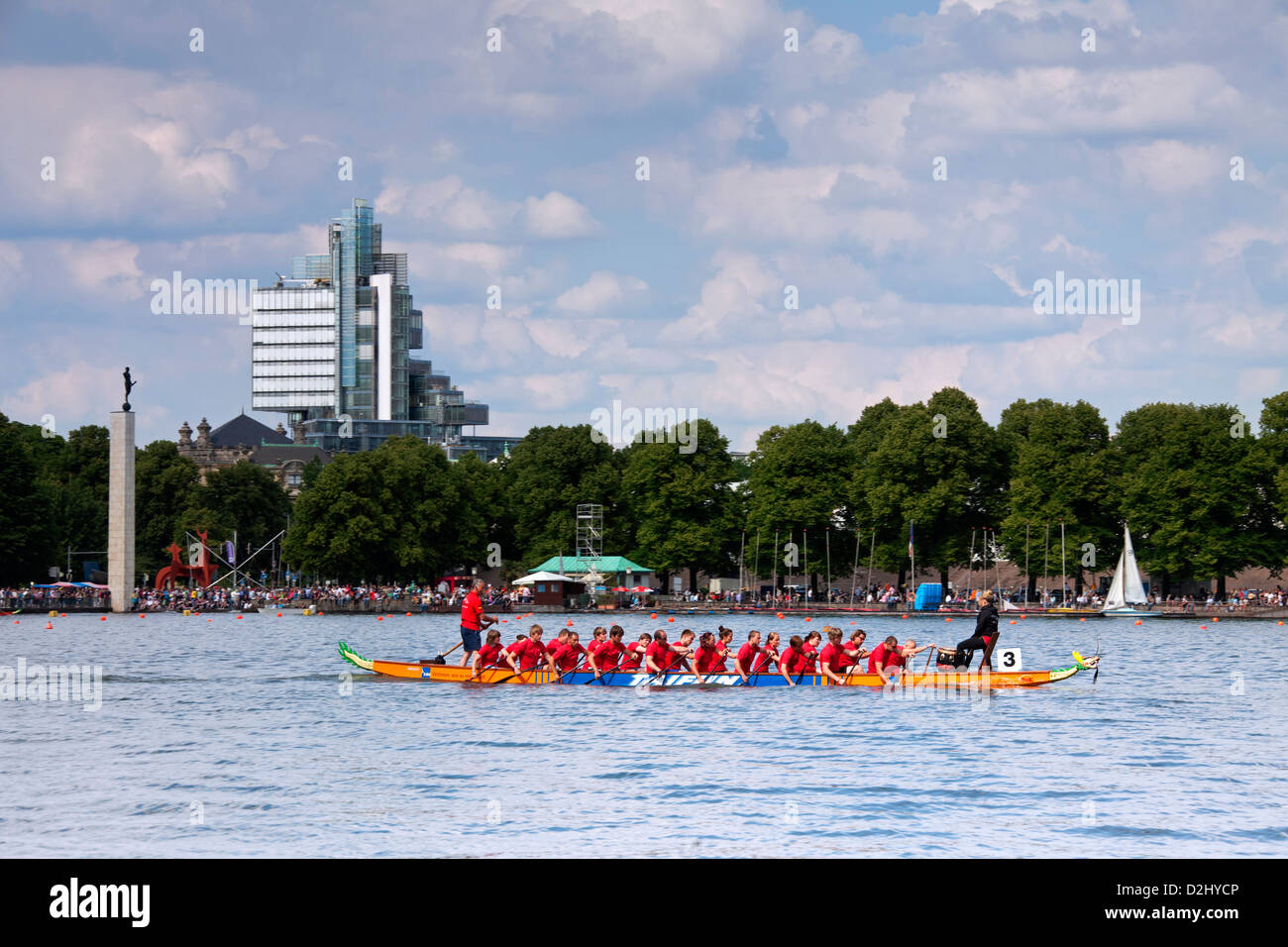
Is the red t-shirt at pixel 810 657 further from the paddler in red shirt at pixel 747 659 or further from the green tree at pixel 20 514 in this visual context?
the green tree at pixel 20 514

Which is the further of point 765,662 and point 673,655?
point 673,655

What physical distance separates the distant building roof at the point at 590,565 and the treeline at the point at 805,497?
327cm

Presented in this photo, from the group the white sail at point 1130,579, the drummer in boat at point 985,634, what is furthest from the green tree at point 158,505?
the drummer in boat at point 985,634

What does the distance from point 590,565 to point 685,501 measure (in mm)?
8762

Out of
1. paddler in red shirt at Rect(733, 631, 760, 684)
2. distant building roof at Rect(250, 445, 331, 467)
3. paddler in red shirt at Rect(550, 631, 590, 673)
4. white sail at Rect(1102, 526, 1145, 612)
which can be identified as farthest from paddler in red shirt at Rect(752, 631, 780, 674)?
distant building roof at Rect(250, 445, 331, 467)

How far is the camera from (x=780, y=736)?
30312 mm

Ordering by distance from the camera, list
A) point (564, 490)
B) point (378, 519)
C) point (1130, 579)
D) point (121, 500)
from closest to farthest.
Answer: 1. point (1130, 579)
2. point (121, 500)
3. point (378, 519)
4. point (564, 490)

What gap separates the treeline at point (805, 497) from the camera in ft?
306

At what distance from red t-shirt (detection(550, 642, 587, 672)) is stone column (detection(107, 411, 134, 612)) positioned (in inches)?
2496

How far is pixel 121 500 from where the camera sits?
94188mm

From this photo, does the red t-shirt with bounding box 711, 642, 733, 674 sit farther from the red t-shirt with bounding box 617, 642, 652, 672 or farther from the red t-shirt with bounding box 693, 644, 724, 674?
the red t-shirt with bounding box 617, 642, 652, 672

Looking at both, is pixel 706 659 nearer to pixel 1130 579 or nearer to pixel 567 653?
pixel 567 653

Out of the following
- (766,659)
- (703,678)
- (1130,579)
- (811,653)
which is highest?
(1130,579)

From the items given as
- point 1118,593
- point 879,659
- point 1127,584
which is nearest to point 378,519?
point 1118,593
